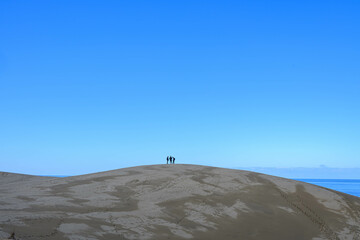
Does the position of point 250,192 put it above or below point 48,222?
above

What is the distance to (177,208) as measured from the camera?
661 inches

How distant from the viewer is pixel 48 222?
12.5 meters

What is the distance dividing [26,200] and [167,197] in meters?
6.97

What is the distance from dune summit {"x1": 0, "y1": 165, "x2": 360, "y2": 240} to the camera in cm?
1291

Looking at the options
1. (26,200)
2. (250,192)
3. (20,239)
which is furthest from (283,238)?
(26,200)

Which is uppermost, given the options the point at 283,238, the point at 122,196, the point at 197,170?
the point at 197,170

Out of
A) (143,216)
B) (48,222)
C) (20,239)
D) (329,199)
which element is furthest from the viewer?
(329,199)

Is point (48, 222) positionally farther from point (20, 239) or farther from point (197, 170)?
point (197, 170)

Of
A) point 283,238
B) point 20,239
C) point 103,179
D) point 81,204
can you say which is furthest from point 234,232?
point 103,179

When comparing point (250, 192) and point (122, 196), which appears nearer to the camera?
point (122, 196)

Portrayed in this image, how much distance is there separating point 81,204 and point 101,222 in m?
2.70

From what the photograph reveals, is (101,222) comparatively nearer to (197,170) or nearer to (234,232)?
(234,232)

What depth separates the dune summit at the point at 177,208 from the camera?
508 inches

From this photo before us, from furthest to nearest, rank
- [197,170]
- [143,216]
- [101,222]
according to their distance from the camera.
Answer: [197,170] → [143,216] → [101,222]
